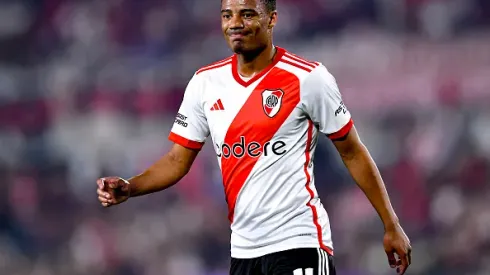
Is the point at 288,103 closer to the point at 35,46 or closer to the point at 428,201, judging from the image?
the point at 428,201

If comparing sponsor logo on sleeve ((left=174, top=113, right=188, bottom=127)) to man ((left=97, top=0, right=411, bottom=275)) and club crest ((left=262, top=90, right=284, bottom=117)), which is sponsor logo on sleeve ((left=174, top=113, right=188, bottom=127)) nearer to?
man ((left=97, top=0, right=411, bottom=275))

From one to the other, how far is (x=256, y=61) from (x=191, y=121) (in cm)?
49

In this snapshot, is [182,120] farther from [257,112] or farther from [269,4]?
[269,4]

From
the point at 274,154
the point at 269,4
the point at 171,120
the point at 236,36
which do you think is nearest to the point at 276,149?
the point at 274,154

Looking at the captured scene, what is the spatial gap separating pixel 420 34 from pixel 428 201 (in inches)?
73.0

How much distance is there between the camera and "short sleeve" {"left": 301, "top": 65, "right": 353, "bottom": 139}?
4.39 metres

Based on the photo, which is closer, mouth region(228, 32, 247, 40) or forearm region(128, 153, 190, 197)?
mouth region(228, 32, 247, 40)

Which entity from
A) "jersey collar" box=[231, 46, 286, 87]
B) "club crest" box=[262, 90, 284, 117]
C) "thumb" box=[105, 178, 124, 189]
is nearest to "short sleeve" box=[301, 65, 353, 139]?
"club crest" box=[262, 90, 284, 117]

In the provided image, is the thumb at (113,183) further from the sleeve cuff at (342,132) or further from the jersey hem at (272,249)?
the sleeve cuff at (342,132)

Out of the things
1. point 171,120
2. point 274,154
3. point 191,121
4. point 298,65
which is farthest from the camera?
point 171,120

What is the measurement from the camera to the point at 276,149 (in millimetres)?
4371

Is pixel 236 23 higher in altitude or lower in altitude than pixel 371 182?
higher

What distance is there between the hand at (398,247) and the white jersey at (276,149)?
28cm

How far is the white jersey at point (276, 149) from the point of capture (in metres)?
4.37
